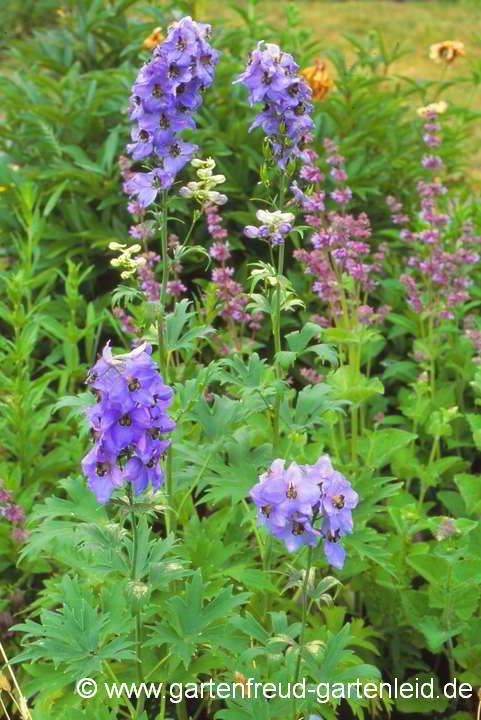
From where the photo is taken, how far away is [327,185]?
420 centimetres

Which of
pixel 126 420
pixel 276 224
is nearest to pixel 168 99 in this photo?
pixel 276 224

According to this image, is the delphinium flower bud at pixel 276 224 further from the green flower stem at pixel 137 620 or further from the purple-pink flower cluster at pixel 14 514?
the purple-pink flower cluster at pixel 14 514

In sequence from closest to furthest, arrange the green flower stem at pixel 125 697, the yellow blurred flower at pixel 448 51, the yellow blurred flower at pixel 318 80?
the green flower stem at pixel 125 697 < the yellow blurred flower at pixel 318 80 < the yellow blurred flower at pixel 448 51

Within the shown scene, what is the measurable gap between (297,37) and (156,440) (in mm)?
3649

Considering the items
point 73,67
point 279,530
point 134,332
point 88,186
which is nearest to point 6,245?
point 88,186

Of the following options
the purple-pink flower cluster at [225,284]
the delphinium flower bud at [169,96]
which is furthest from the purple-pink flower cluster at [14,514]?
the delphinium flower bud at [169,96]

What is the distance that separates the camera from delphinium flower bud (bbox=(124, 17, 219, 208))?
2.00 metres

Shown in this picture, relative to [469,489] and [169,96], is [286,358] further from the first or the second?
[469,489]

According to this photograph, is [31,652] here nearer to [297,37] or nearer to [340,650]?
[340,650]

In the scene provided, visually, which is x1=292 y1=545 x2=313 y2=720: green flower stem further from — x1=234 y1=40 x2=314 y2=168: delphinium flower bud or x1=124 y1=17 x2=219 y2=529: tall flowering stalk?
x1=234 y1=40 x2=314 y2=168: delphinium flower bud

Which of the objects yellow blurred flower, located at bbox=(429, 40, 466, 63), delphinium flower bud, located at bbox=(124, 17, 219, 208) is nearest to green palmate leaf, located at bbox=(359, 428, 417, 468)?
delphinium flower bud, located at bbox=(124, 17, 219, 208)

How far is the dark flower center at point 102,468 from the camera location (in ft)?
5.45

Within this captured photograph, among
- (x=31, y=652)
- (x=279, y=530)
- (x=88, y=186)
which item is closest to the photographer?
(x=279, y=530)

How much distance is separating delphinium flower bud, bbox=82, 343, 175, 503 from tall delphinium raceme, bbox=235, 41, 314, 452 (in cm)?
59
